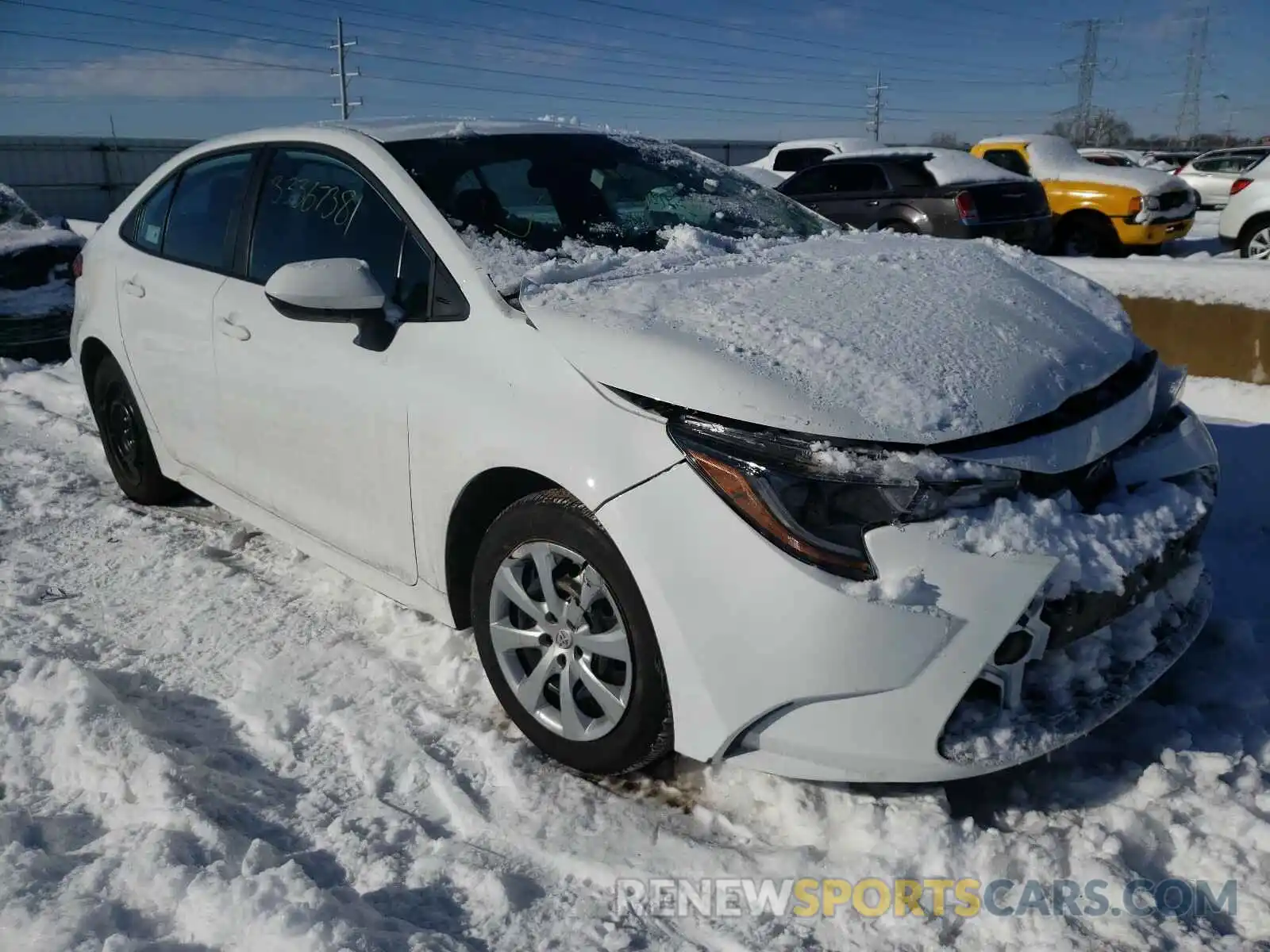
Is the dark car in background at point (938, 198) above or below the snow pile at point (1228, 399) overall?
above

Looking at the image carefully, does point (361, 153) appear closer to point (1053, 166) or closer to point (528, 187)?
point (528, 187)

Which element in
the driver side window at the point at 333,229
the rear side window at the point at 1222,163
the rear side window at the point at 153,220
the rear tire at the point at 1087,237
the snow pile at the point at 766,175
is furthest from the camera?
the rear side window at the point at 1222,163

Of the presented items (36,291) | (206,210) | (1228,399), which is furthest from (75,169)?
(1228,399)

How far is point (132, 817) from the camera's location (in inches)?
95.3

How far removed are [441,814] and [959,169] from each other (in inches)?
382

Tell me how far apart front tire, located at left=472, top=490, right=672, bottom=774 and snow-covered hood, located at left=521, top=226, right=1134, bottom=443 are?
0.40m

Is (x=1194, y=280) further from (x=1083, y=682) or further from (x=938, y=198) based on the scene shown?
(x=938, y=198)

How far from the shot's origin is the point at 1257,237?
10391 millimetres

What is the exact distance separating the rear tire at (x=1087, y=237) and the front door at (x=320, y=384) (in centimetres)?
1065

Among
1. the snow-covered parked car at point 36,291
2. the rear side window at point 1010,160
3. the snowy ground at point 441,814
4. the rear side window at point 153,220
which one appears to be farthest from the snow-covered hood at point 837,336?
the rear side window at point 1010,160

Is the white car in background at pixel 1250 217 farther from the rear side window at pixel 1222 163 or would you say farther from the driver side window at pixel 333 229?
the rear side window at pixel 1222 163

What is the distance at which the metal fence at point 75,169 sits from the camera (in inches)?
843

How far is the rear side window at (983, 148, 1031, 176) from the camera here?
13.1 m

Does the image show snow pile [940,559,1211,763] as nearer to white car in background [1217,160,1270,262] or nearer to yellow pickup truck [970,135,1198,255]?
white car in background [1217,160,1270,262]
